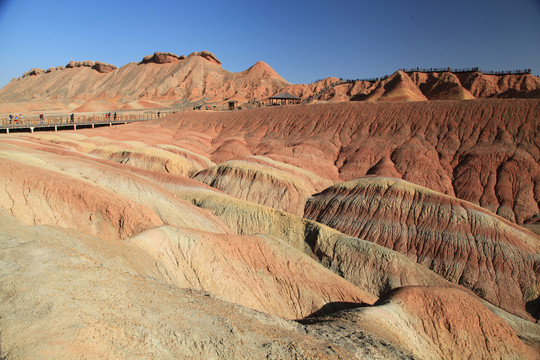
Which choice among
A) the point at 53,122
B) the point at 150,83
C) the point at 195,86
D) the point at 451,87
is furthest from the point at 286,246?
the point at 150,83

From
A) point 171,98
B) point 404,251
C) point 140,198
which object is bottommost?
point 404,251

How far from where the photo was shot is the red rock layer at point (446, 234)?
22.8m

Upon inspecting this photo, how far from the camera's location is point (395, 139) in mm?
49188

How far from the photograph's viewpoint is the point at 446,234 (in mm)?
25531

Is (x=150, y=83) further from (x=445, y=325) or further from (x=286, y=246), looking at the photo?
(x=445, y=325)

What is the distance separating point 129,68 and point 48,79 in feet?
114

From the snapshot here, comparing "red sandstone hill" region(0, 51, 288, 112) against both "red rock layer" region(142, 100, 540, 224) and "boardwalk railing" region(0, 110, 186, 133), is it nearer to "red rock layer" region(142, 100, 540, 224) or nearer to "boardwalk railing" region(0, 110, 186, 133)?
"boardwalk railing" region(0, 110, 186, 133)

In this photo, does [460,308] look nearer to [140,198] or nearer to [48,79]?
[140,198]

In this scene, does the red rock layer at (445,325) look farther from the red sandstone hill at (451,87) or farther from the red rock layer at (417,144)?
the red sandstone hill at (451,87)

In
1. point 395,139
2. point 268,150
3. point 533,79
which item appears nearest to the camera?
point 395,139

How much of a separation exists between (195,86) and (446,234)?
4208 inches

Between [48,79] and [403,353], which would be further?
[48,79]

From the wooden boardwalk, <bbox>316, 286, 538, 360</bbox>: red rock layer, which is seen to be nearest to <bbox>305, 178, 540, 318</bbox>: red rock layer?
<bbox>316, 286, 538, 360</bbox>: red rock layer

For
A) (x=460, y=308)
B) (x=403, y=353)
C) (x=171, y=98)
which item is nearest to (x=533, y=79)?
(x=460, y=308)
